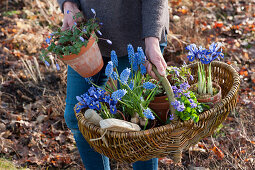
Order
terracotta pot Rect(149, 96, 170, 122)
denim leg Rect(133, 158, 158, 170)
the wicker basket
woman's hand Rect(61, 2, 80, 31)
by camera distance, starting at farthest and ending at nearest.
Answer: denim leg Rect(133, 158, 158, 170)
woman's hand Rect(61, 2, 80, 31)
terracotta pot Rect(149, 96, 170, 122)
the wicker basket

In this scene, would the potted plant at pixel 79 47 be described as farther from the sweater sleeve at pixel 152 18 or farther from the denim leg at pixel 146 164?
the denim leg at pixel 146 164

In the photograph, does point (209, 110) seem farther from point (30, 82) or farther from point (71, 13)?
point (30, 82)

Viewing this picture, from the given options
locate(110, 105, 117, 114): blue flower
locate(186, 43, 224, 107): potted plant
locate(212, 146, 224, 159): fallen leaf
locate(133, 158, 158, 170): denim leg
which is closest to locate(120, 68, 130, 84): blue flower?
locate(110, 105, 117, 114): blue flower

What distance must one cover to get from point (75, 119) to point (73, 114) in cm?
4

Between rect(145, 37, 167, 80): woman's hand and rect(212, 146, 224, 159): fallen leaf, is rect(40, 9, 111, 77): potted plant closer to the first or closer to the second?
rect(145, 37, 167, 80): woman's hand

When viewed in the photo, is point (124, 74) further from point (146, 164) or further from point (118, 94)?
point (146, 164)

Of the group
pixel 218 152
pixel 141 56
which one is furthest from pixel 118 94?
pixel 218 152

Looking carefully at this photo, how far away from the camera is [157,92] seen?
1.64 meters

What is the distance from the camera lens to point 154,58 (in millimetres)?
1485

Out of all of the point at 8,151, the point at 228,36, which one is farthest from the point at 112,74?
the point at 228,36

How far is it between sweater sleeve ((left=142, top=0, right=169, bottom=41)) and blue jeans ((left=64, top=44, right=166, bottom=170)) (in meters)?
0.23

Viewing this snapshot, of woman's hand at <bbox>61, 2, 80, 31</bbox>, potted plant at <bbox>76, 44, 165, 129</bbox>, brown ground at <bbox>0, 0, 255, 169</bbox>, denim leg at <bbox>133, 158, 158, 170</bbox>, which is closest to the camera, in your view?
potted plant at <bbox>76, 44, 165, 129</bbox>

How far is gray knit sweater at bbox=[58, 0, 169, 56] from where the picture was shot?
1.63 m

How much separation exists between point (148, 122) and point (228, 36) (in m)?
3.03
